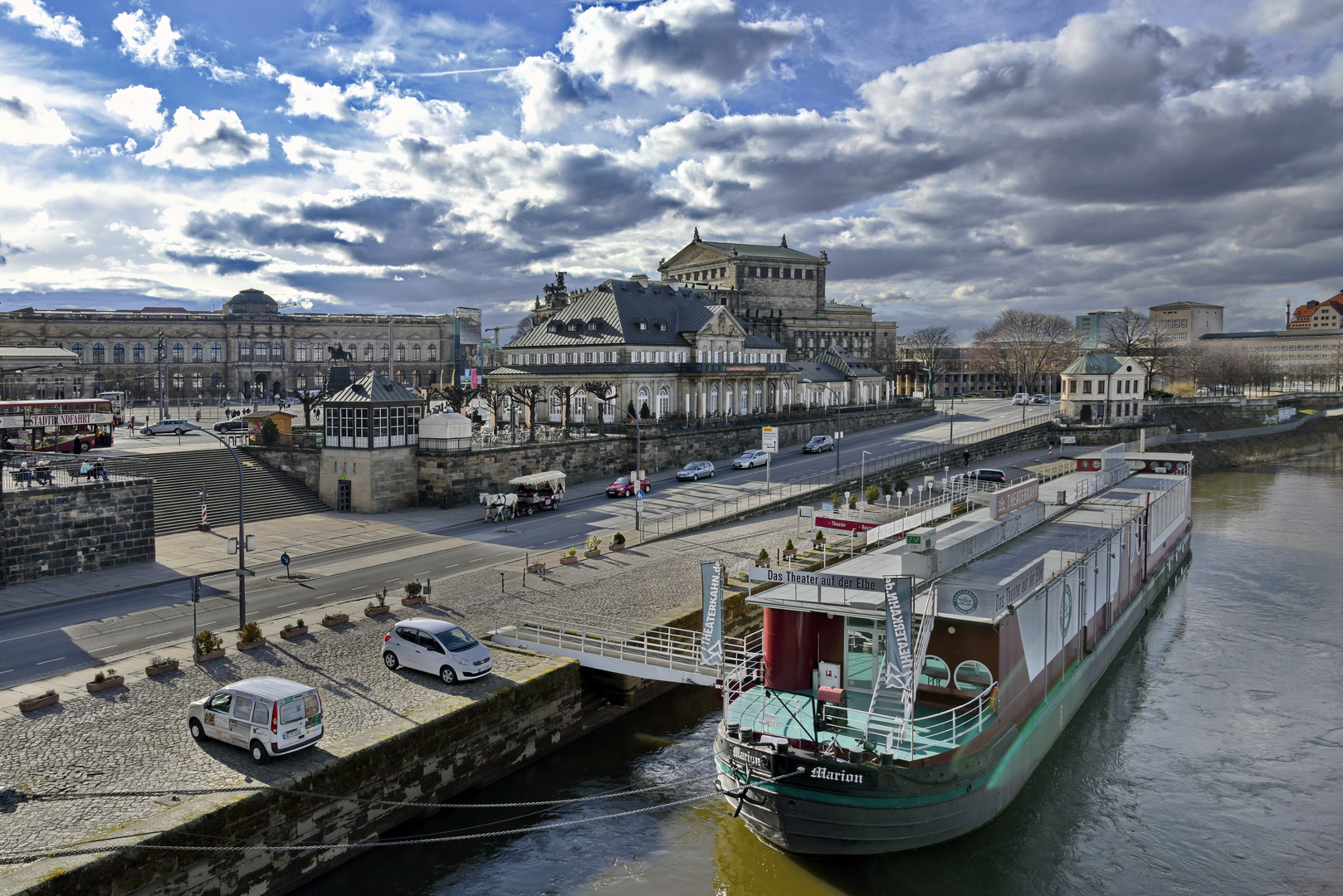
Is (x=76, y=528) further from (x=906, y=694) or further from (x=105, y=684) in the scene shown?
(x=906, y=694)

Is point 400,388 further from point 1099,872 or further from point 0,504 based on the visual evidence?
point 1099,872

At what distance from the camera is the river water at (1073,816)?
60.1ft

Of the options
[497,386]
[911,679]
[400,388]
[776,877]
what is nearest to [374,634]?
[776,877]

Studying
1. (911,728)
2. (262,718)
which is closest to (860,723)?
(911,728)

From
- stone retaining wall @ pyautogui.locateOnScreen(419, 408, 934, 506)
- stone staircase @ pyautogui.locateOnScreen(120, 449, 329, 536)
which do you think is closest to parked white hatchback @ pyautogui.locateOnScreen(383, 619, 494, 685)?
stone staircase @ pyautogui.locateOnScreen(120, 449, 329, 536)

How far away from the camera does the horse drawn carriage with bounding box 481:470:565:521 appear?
4847cm

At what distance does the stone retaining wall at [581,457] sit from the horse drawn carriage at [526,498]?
1633 millimetres

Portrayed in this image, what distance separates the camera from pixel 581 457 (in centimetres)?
6188

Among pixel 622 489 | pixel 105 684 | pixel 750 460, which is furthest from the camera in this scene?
pixel 750 460

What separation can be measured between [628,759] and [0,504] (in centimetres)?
2705

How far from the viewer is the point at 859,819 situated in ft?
57.6

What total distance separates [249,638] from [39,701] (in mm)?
5258

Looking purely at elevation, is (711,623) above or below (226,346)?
below

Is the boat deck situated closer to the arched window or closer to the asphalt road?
the arched window
